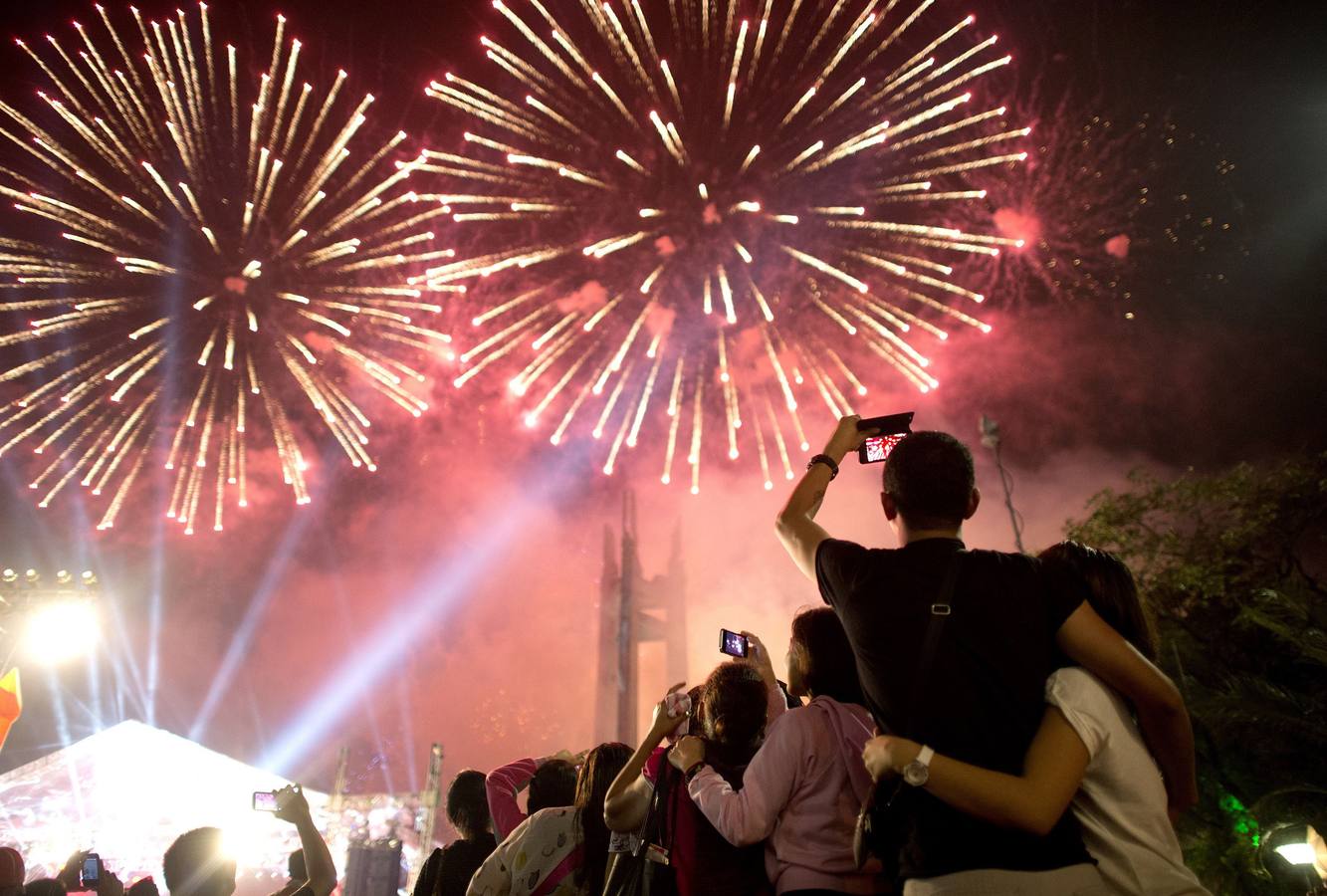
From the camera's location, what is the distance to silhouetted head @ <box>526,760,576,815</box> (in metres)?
4.30

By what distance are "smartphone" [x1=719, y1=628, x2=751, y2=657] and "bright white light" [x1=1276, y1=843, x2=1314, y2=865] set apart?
6.78 metres

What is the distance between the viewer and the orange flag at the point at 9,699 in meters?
15.6

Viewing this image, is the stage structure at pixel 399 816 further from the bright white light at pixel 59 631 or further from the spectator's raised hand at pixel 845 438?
the spectator's raised hand at pixel 845 438

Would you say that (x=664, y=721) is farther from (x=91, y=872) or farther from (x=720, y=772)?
(x=91, y=872)

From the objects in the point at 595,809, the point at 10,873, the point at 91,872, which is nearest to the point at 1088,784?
the point at 595,809

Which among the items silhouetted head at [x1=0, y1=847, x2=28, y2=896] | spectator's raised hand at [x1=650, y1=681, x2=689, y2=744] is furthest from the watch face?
silhouetted head at [x1=0, y1=847, x2=28, y2=896]

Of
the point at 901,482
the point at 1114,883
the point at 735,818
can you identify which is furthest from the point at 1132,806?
the point at 735,818

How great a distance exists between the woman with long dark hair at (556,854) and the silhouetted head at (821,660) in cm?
118

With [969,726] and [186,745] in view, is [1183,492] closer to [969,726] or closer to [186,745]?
[969,726]

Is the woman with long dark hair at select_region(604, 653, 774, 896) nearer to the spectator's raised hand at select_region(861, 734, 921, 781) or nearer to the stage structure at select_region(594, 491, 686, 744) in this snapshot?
the spectator's raised hand at select_region(861, 734, 921, 781)

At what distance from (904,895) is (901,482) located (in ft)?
3.87

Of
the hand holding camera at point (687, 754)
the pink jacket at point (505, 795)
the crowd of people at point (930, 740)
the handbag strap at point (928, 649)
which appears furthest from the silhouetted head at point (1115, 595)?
the pink jacket at point (505, 795)

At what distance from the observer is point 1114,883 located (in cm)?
202

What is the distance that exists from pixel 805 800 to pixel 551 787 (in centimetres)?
186
